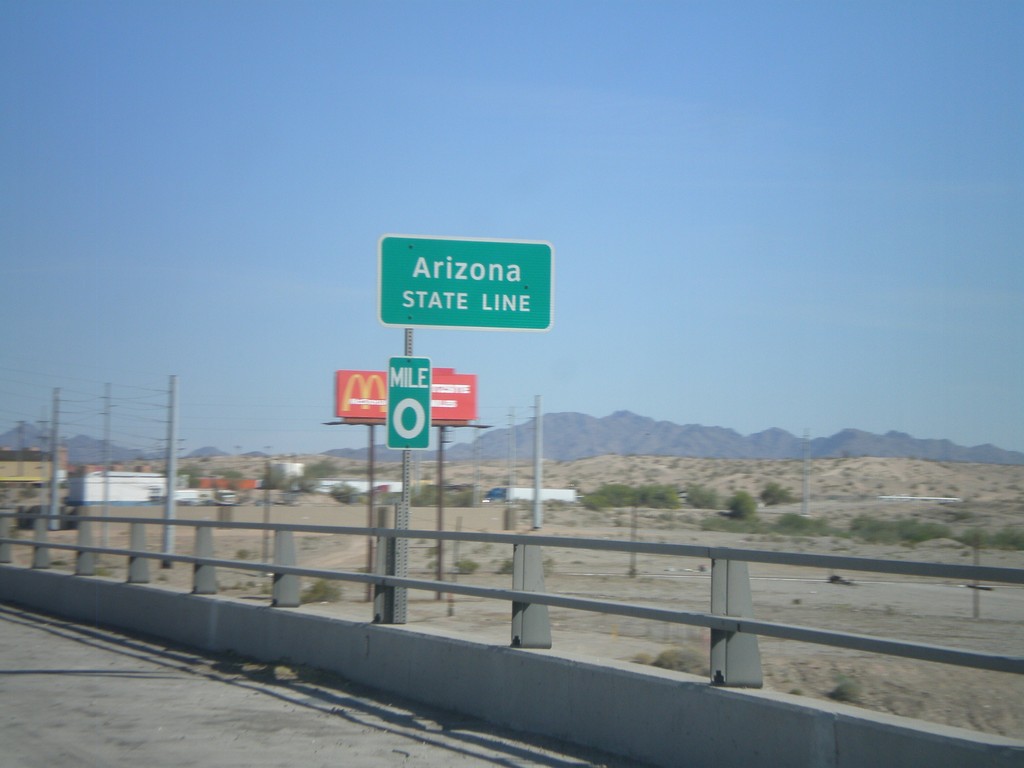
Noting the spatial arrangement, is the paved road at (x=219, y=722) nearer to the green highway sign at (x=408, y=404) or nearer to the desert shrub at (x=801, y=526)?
the green highway sign at (x=408, y=404)

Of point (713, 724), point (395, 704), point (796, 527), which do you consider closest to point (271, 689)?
point (395, 704)

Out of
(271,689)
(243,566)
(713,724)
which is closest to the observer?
(713,724)

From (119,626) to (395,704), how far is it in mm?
6913

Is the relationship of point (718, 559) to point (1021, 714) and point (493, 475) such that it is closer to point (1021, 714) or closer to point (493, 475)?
point (1021, 714)

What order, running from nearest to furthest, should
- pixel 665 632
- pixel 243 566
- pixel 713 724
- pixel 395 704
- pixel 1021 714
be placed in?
pixel 1021 714
pixel 713 724
pixel 395 704
pixel 243 566
pixel 665 632

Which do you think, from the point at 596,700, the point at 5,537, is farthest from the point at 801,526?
the point at 596,700

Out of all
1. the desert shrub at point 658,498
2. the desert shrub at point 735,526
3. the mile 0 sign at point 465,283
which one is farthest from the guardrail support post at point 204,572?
the desert shrub at point 658,498

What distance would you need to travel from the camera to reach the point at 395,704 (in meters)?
9.69

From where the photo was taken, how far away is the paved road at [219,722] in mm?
7762

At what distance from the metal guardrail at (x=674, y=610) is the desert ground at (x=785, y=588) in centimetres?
60

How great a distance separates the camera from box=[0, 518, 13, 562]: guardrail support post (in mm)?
19688

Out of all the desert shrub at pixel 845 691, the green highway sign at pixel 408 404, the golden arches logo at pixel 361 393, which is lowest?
the desert shrub at pixel 845 691

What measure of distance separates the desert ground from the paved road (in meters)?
1.08

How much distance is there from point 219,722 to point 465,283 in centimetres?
481
